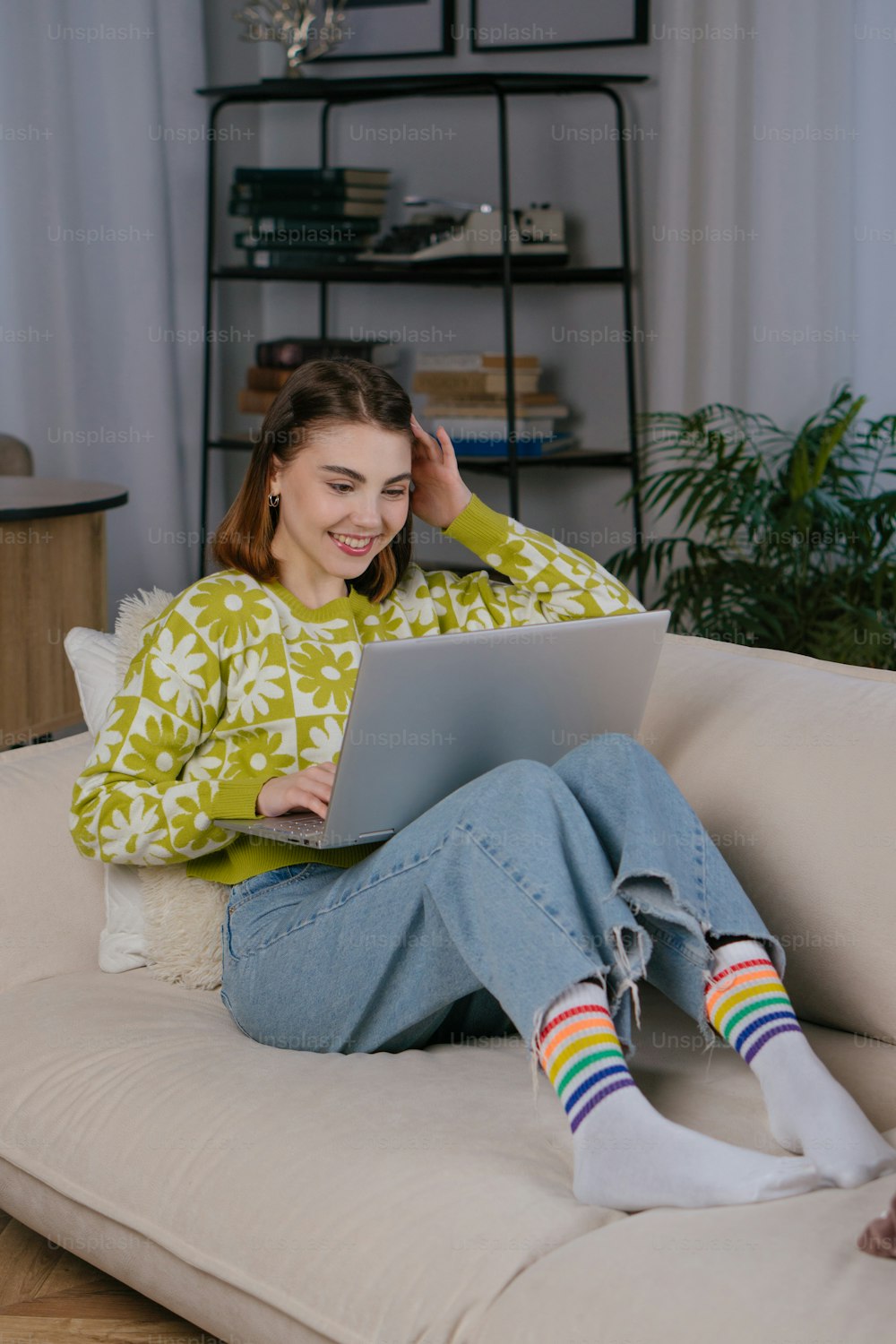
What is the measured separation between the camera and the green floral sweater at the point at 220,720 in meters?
1.45

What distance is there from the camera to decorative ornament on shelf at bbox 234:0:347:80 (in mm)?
3592

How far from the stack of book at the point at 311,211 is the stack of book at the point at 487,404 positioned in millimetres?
367

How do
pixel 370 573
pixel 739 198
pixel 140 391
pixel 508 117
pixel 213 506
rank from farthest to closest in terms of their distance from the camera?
pixel 213 506 < pixel 140 391 < pixel 508 117 < pixel 739 198 < pixel 370 573

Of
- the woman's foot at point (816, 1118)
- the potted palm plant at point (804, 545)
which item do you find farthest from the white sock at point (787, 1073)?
the potted palm plant at point (804, 545)

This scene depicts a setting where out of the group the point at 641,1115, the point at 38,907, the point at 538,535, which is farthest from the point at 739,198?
the point at 641,1115

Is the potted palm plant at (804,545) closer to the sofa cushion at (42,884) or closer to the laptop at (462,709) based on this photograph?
the laptop at (462,709)

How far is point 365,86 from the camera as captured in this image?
339cm

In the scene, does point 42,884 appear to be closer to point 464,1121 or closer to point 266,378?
point 464,1121

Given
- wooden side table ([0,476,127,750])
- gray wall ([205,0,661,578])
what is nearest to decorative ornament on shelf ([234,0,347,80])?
gray wall ([205,0,661,578])

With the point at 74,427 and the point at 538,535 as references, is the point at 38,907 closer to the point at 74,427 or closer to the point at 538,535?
the point at 538,535

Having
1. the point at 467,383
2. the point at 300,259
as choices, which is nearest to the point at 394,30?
the point at 300,259

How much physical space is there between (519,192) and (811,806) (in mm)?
2597

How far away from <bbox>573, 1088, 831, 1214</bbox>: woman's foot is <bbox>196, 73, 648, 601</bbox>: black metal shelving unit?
6.99 feet

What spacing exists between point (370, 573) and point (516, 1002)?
65 centimetres
